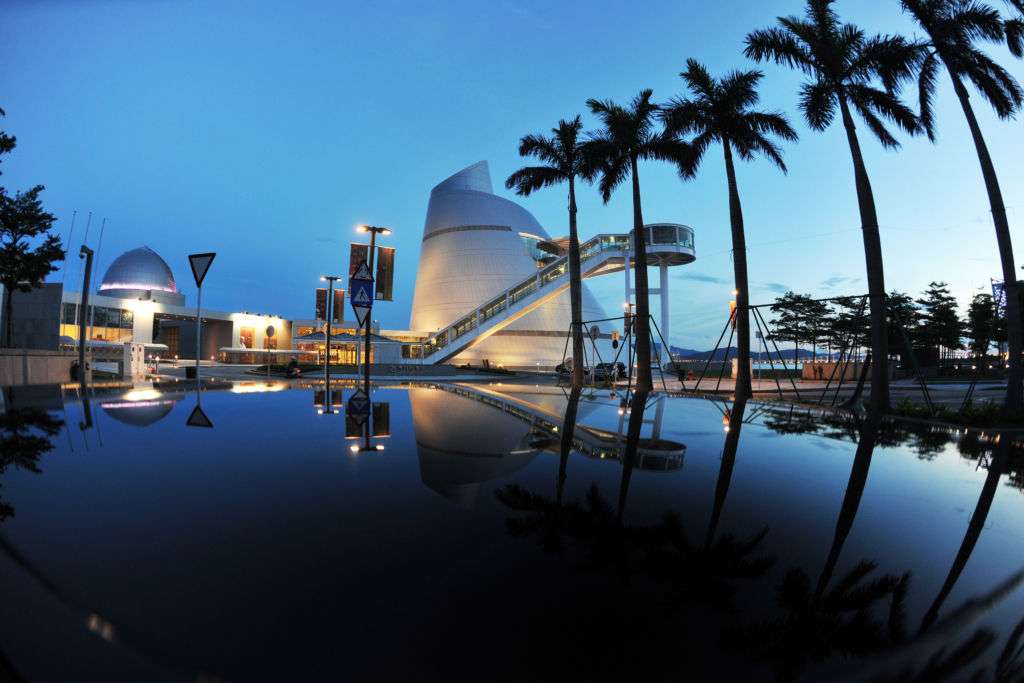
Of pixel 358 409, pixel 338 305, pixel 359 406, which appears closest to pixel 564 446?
pixel 358 409

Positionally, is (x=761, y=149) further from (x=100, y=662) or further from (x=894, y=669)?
(x=100, y=662)

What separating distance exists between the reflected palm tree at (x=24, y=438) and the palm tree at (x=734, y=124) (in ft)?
58.4

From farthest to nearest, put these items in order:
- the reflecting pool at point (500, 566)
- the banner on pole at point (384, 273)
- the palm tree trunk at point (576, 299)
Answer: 1. the banner on pole at point (384, 273)
2. the palm tree trunk at point (576, 299)
3. the reflecting pool at point (500, 566)

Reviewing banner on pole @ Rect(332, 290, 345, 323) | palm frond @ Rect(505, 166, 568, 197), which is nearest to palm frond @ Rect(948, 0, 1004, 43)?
palm frond @ Rect(505, 166, 568, 197)

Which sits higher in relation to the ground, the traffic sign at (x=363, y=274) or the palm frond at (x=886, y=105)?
the palm frond at (x=886, y=105)

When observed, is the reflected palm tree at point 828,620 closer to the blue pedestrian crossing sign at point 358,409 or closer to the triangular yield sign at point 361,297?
the blue pedestrian crossing sign at point 358,409

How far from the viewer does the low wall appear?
2103cm

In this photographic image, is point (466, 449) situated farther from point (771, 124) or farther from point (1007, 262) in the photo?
point (771, 124)

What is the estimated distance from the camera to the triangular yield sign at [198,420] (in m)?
8.56

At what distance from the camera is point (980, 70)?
1370 centimetres

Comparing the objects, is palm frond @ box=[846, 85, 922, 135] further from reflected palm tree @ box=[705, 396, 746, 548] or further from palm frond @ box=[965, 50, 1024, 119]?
reflected palm tree @ box=[705, 396, 746, 548]

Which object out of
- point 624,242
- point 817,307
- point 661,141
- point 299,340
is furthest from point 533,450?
point 817,307

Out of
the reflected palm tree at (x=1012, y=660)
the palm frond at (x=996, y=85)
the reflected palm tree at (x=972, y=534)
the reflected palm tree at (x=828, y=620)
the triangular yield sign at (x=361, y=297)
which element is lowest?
the reflected palm tree at (x=972, y=534)

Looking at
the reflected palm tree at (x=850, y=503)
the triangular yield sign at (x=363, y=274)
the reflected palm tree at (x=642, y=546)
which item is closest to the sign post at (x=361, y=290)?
the triangular yield sign at (x=363, y=274)
